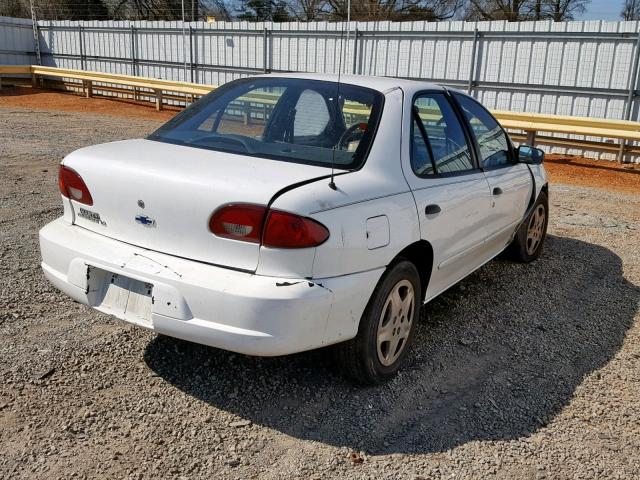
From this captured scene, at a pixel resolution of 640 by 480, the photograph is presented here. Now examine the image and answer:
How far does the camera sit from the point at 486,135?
4.82 metres

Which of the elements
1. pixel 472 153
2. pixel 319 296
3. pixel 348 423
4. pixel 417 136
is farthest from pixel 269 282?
pixel 472 153

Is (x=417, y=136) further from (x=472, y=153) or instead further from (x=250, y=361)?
(x=250, y=361)

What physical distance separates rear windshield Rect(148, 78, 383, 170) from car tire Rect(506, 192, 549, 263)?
2490mm

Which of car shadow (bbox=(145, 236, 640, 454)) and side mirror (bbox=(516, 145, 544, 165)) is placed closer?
car shadow (bbox=(145, 236, 640, 454))

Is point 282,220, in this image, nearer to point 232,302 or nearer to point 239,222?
point 239,222

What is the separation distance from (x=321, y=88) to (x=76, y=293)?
1841mm

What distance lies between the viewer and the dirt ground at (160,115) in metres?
11.5

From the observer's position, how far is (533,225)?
5.81 metres

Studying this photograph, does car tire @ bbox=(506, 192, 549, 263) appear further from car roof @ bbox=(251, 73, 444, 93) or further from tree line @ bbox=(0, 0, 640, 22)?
tree line @ bbox=(0, 0, 640, 22)

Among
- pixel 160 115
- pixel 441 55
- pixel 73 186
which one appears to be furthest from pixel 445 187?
pixel 160 115

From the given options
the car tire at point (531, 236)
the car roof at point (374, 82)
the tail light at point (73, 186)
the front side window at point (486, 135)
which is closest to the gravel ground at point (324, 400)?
the car tire at point (531, 236)

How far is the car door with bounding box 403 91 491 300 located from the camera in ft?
12.0

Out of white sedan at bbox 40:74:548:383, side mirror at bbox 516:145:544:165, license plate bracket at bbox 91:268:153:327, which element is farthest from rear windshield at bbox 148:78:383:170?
side mirror at bbox 516:145:544:165

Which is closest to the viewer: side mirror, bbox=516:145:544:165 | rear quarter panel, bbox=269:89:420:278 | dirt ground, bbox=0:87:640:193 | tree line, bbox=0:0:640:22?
rear quarter panel, bbox=269:89:420:278
